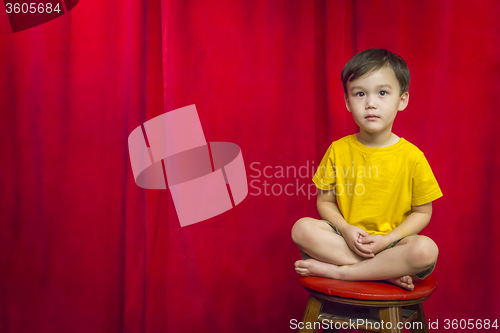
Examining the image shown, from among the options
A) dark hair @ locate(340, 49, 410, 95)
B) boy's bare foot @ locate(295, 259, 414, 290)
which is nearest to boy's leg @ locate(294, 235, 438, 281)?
boy's bare foot @ locate(295, 259, 414, 290)

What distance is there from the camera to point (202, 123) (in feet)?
4.41

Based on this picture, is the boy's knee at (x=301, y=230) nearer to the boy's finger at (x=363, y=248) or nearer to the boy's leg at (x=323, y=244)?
the boy's leg at (x=323, y=244)

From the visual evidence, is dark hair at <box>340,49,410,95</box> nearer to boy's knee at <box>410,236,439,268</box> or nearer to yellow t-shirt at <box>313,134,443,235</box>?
yellow t-shirt at <box>313,134,443,235</box>

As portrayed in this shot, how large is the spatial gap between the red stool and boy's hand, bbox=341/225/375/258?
6 cm

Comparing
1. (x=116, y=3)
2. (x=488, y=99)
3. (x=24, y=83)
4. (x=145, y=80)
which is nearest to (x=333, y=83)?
(x=488, y=99)

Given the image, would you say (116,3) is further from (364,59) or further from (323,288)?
(323,288)

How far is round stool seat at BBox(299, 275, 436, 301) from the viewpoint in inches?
32.9

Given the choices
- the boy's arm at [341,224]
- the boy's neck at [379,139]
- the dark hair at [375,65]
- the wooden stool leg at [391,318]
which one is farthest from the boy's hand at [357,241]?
the dark hair at [375,65]

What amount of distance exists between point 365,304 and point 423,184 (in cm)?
34

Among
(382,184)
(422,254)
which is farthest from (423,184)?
(422,254)

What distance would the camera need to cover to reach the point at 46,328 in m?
1.32

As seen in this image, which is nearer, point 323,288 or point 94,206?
point 323,288

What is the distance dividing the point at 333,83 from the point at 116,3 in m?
0.72

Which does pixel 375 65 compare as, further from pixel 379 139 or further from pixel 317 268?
pixel 317 268
